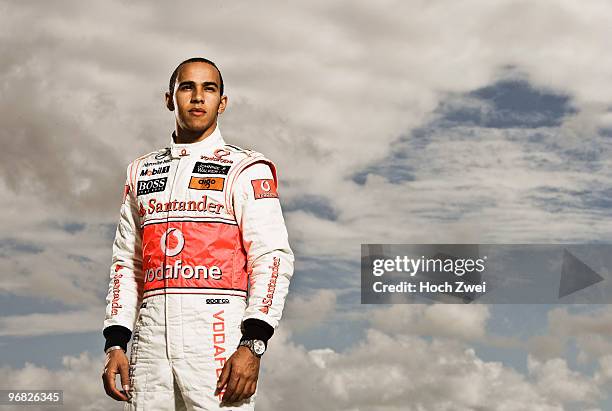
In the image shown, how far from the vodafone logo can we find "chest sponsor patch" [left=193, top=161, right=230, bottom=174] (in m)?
0.48

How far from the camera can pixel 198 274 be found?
240 inches

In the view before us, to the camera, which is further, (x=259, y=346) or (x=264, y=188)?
(x=264, y=188)

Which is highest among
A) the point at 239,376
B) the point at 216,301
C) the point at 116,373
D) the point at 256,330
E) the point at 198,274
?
the point at 198,274

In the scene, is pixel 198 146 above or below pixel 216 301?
above

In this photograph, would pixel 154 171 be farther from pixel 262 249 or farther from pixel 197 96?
pixel 262 249

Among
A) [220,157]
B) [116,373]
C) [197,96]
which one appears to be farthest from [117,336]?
[197,96]

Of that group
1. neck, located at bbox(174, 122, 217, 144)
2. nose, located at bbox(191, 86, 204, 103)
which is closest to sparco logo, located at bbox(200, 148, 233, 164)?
neck, located at bbox(174, 122, 217, 144)

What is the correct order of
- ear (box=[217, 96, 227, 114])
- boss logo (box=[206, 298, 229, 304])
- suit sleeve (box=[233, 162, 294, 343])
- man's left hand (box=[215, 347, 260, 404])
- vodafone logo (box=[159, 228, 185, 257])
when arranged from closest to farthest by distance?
man's left hand (box=[215, 347, 260, 404]) → suit sleeve (box=[233, 162, 294, 343]) → boss logo (box=[206, 298, 229, 304]) → vodafone logo (box=[159, 228, 185, 257]) → ear (box=[217, 96, 227, 114])

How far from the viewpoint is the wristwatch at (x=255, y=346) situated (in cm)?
581

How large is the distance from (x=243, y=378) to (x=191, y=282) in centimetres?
77

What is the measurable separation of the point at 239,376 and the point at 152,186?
1.61 meters

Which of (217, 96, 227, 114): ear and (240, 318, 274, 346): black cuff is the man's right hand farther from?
(217, 96, 227, 114): ear

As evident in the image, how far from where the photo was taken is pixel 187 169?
6.46 m

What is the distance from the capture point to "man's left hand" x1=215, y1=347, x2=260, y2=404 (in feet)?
18.9
